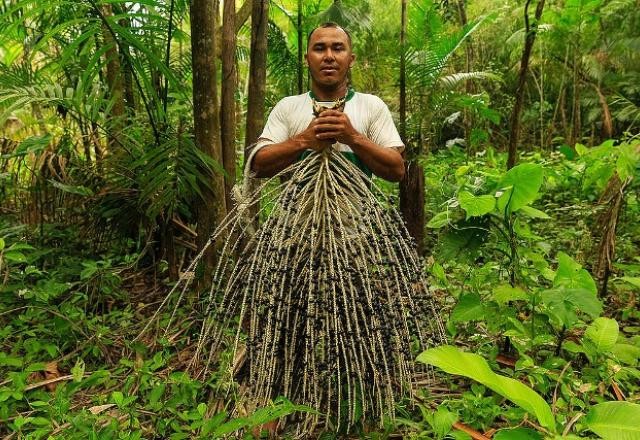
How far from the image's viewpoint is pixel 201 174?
88.2 inches

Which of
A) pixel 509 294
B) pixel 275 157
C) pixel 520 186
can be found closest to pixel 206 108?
pixel 275 157

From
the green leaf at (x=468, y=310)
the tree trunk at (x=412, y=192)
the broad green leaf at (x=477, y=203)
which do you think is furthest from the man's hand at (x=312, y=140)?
the tree trunk at (x=412, y=192)

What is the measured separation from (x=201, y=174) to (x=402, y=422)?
1342 millimetres

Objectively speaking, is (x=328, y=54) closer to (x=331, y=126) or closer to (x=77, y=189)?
(x=331, y=126)

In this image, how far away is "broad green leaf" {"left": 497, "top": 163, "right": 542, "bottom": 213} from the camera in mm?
1757

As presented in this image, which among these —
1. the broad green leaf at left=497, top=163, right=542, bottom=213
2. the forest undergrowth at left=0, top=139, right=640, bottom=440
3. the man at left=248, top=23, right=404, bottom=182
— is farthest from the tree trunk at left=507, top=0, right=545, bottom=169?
the man at left=248, top=23, right=404, bottom=182

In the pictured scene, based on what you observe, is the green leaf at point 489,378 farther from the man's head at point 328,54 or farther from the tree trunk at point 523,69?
the tree trunk at point 523,69

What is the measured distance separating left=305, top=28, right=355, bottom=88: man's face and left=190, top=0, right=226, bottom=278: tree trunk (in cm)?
50

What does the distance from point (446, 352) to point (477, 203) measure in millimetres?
915

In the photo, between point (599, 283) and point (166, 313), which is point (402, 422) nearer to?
point (166, 313)

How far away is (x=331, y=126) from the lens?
1617mm

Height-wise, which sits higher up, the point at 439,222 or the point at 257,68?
the point at 257,68

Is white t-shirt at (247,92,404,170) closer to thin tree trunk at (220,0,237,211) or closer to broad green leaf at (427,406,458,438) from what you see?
thin tree trunk at (220,0,237,211)

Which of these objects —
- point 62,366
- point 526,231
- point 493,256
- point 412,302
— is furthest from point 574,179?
point 62,366
